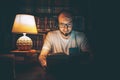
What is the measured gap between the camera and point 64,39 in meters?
4.83

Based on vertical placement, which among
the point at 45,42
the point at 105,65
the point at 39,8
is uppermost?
the point at 39,8

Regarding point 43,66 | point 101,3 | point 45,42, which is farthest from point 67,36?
point 101,3

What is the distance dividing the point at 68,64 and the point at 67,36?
1.10 m

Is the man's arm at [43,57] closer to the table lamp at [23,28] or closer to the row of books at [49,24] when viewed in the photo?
the table lamp at [23,28]

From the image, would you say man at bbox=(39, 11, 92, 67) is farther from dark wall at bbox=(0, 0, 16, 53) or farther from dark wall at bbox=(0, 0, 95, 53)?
dark wall at bbox=(0, 0, 16, 53)

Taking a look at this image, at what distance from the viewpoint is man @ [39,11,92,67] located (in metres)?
4.80

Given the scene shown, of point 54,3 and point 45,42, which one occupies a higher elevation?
point 54,3

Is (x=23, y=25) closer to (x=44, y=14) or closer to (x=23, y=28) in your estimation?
(x=23, y=28)

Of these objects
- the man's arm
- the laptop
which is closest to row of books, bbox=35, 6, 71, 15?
the man's arm

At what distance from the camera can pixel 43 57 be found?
Answer: 4672mm

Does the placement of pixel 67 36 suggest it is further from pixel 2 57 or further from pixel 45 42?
pixel 2 57

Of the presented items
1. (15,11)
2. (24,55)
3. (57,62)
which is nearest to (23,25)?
(24,55)

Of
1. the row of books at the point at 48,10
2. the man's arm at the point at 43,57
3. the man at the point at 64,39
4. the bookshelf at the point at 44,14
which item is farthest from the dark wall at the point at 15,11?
the man's arm at the point at 43,57

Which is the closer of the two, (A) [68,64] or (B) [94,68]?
(A) [68,64]
